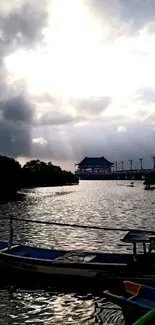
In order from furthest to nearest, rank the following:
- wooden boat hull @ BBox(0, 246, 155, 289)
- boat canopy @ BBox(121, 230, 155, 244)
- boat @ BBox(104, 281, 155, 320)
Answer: boat canopy @ BBox(121, 230, 155, 244) < wooden boat hull @ BBox(0, 246, 155, 289) < boat @ BBox(104, 281, 155, 320)

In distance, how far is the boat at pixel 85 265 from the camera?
16344 millimetres

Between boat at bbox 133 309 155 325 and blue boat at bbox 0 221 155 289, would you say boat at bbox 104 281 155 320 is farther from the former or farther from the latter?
blue boat at bbox 0 221 155 289

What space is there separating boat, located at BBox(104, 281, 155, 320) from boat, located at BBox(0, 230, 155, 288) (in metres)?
4.26

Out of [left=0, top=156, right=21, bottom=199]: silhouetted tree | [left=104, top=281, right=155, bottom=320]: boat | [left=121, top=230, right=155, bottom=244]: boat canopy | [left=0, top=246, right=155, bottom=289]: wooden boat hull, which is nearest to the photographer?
[left=104, top=281, right=155, bottom=320]: boat

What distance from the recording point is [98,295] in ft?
55.0

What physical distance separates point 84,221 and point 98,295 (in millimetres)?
32416

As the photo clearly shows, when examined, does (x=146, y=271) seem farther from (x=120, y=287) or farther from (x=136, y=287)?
(x=136, y=287)

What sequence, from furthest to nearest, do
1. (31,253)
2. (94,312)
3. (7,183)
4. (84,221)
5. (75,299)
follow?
1. (7,183)
2. (84,221)
3. (31,253)
4. (75,299)
5. (94,312)

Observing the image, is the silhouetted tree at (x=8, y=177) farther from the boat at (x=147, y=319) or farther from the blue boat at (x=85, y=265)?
the boat at (x=147, y=319)

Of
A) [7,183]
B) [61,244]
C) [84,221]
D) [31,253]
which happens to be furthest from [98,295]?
[7,183]

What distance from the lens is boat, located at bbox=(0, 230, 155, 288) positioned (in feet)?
53.6

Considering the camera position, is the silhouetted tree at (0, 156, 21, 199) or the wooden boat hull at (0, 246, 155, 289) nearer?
the wooden boat hull at (0, 246, 155, 289)

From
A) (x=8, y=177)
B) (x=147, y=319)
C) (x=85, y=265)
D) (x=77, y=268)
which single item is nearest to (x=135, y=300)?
(x=147, y=319)

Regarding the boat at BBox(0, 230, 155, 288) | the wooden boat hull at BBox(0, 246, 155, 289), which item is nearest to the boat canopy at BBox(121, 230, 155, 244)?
the boat at BBox(0, 230, 155, 288)
